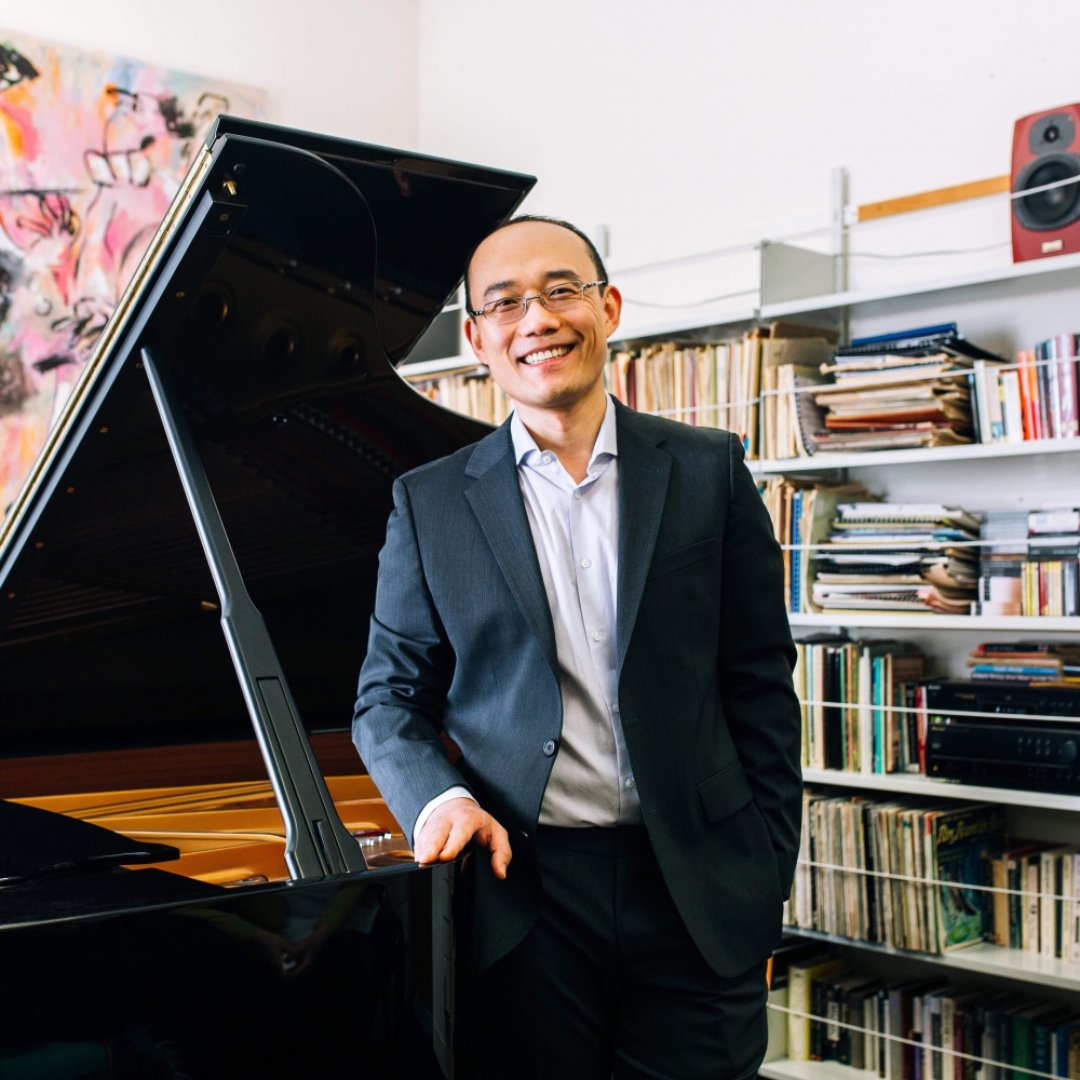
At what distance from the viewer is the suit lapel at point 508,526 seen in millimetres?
1490

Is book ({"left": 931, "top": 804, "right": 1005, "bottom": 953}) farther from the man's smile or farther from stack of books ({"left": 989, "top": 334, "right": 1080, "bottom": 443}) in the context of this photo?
the man's smile

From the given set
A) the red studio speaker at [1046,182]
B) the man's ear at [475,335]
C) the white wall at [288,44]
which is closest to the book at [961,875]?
the red studio speaker at [1046,182]

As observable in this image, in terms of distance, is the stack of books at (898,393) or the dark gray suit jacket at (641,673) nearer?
the dark gray suit jacket at (641,673)

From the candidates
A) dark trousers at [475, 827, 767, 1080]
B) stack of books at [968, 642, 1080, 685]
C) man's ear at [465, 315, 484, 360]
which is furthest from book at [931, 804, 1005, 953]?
man's ear at [465, 315, 484, 360]

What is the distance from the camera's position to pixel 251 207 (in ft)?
5.55

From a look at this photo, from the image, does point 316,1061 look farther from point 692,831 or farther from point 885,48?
point 885,48

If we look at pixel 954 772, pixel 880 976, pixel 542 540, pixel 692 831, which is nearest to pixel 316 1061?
pixel 692 831

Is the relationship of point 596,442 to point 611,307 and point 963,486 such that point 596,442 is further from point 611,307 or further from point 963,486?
point 963,486

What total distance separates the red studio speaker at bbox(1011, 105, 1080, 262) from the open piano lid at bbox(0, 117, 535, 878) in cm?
135

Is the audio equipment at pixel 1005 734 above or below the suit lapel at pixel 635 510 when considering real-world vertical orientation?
below

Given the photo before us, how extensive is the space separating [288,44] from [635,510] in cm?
339

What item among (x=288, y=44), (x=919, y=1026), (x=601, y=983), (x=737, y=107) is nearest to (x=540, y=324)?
(x=601, y=983)

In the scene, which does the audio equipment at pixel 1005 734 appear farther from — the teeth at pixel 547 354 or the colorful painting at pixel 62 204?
the colorful painting at pixel 62 204

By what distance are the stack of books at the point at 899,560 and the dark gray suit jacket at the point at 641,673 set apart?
1364mm
